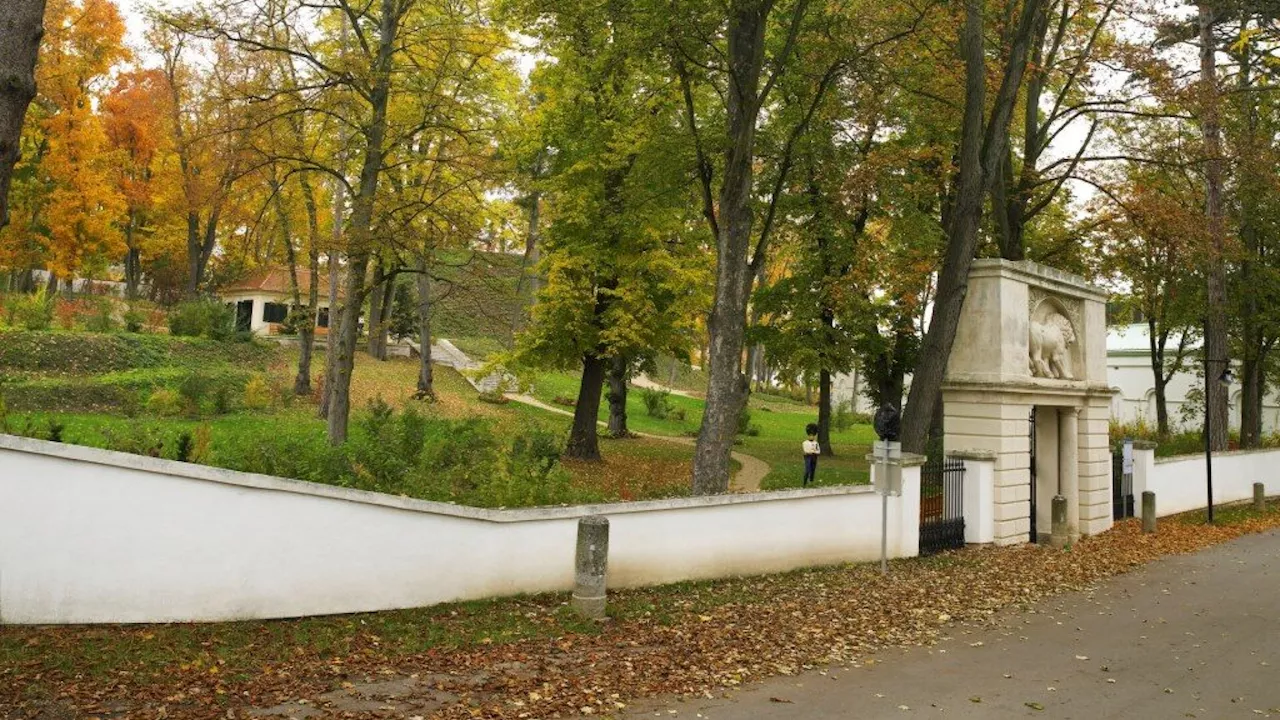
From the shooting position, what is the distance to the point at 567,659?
7270 mm

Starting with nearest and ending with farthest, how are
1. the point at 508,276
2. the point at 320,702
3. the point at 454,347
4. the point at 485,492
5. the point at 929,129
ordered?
1. the point at 320,702
2. the point at 485,492
3. the point at 508,276
4. the point at 929,129
5. the point at 454,347

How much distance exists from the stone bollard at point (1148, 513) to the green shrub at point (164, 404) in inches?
857

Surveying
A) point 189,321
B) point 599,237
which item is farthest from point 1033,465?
point 189,321

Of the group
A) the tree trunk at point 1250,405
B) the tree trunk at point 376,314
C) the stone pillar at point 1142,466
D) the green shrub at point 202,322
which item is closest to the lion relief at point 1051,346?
Answer: the stone pillar at point 1142,466

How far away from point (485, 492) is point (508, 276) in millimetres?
9478

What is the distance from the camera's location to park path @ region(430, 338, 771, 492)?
2056 centimetres

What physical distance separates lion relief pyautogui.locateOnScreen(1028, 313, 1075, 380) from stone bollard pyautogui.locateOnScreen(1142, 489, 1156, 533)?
11.8 feet

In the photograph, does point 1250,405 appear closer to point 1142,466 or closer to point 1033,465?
point 1142,466

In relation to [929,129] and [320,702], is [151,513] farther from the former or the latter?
[929,129]

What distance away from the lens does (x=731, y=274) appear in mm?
13211

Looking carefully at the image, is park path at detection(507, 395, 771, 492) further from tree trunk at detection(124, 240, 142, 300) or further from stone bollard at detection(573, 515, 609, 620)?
tree trunk at detection(124, 240, 142, 300)

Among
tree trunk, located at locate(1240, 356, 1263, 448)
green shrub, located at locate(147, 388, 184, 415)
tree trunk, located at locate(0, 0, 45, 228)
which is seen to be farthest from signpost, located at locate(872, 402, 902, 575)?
tree trunk, located at locate(1240, 356, 1263, 448)

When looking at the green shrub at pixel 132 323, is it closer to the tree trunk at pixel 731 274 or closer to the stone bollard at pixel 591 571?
the tree trunk at pixel 731 274

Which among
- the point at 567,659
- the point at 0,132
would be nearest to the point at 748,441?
the point at 567,659
